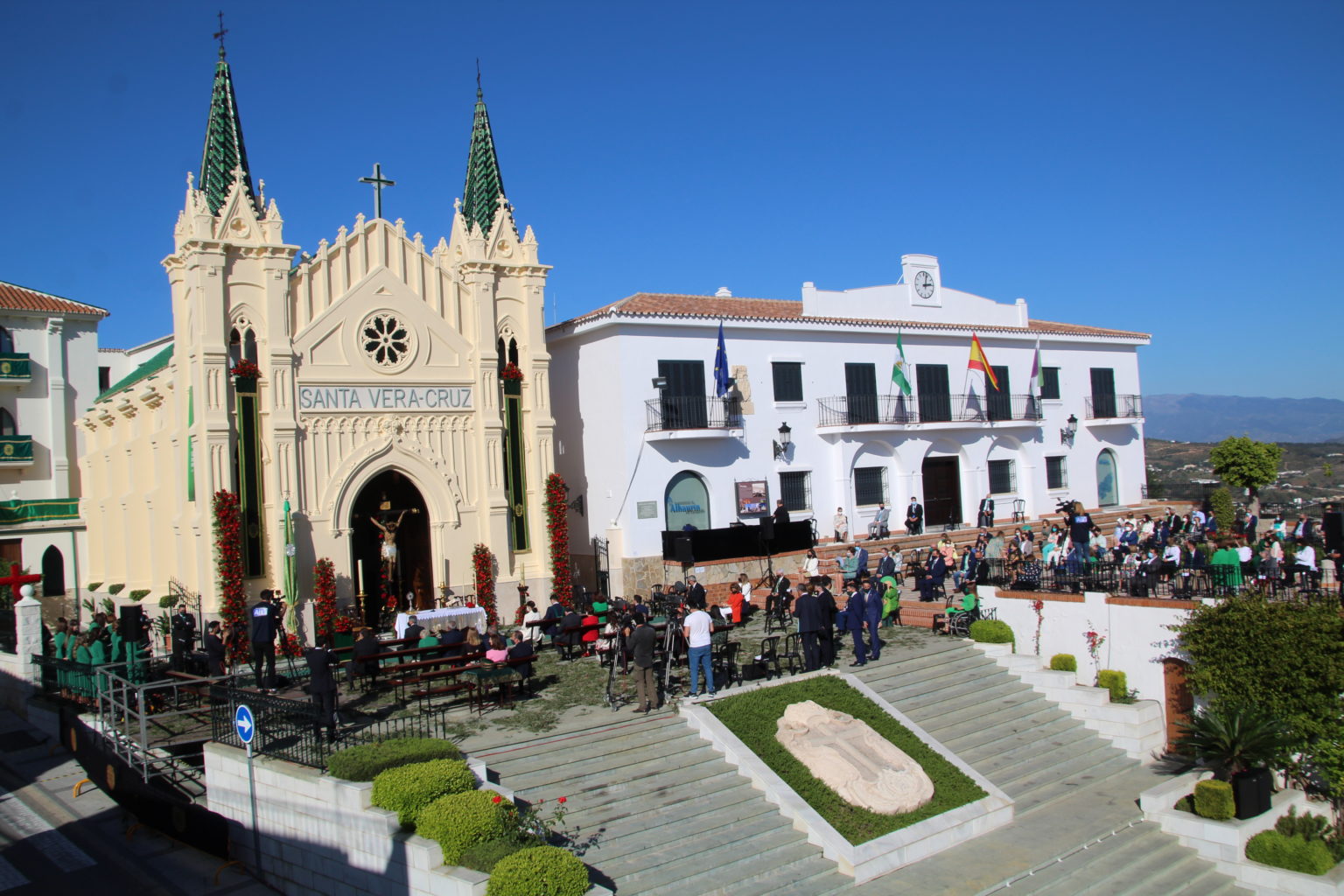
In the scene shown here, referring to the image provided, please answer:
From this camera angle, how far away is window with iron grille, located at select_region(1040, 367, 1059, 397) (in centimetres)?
3734

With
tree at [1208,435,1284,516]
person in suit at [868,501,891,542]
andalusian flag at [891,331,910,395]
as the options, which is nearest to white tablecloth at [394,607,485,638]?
person in suit at [868,501,891,542]

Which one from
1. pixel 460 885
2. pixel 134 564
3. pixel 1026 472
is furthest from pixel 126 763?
pixel 1026 472

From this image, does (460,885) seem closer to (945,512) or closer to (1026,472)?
(945,512)

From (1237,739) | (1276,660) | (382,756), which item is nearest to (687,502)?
(1276,660)

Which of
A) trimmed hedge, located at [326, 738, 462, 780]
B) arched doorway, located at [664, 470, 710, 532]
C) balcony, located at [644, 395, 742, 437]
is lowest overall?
trimmed hedge, located at [326, 738, 462, 780]

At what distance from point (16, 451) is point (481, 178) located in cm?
1917

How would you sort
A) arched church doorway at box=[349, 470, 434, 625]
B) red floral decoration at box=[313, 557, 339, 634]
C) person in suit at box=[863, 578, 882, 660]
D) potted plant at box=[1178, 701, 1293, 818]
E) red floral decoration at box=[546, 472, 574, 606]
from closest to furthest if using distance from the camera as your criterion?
potted plant at box=[1178, 701, 1293, 818]
person in suit at box=[863, 578, 882, 660]
red floral decoration at box=[313, 557, 339, 634]
arched church doorway at box=[349, 470, 434, 625]
red floral decoration at box=[546, 472, 574, 606]

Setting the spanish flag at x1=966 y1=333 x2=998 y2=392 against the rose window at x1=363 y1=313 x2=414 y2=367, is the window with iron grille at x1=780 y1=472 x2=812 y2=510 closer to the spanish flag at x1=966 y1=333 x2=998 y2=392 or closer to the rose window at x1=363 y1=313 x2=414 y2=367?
the spanish flag at x1=966 y1=333 x2=998 y2=392

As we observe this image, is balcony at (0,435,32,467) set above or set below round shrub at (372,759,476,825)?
above

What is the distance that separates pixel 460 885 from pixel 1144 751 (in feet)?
41.9

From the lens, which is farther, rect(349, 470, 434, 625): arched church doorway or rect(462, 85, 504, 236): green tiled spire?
rect(462, 85, 504, 236): green tiled spire

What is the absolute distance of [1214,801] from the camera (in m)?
14.7

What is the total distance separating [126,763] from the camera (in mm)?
15266

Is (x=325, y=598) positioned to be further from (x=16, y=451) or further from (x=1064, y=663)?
(x=16, y=451)
